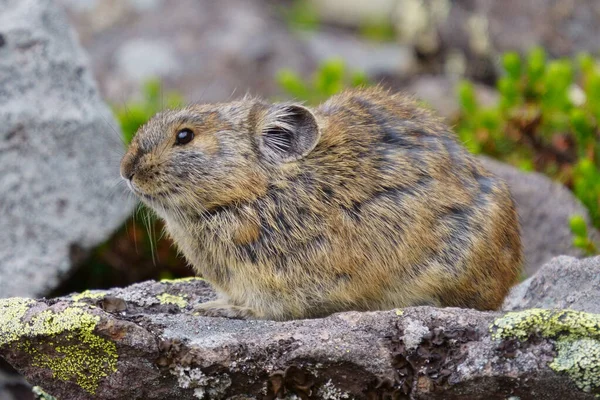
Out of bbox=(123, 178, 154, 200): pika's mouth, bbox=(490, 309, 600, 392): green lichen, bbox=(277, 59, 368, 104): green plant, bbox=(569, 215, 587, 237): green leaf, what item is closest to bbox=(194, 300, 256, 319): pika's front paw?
bbox=(123, 178, 154, 200): pika's mouth

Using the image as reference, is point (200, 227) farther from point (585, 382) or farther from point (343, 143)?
point (585, 382)

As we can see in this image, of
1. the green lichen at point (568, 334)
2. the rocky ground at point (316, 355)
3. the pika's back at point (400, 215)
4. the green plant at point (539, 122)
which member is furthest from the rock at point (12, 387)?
the green plant at point (539, 122)

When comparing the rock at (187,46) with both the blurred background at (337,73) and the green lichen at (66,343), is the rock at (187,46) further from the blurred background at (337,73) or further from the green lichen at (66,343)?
the green lichen at (66,343)

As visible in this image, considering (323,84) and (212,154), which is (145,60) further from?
(212,154)

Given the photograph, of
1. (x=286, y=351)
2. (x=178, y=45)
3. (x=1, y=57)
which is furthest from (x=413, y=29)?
(x=286, y=351)

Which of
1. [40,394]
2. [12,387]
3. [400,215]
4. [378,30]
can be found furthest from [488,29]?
[40,394]
